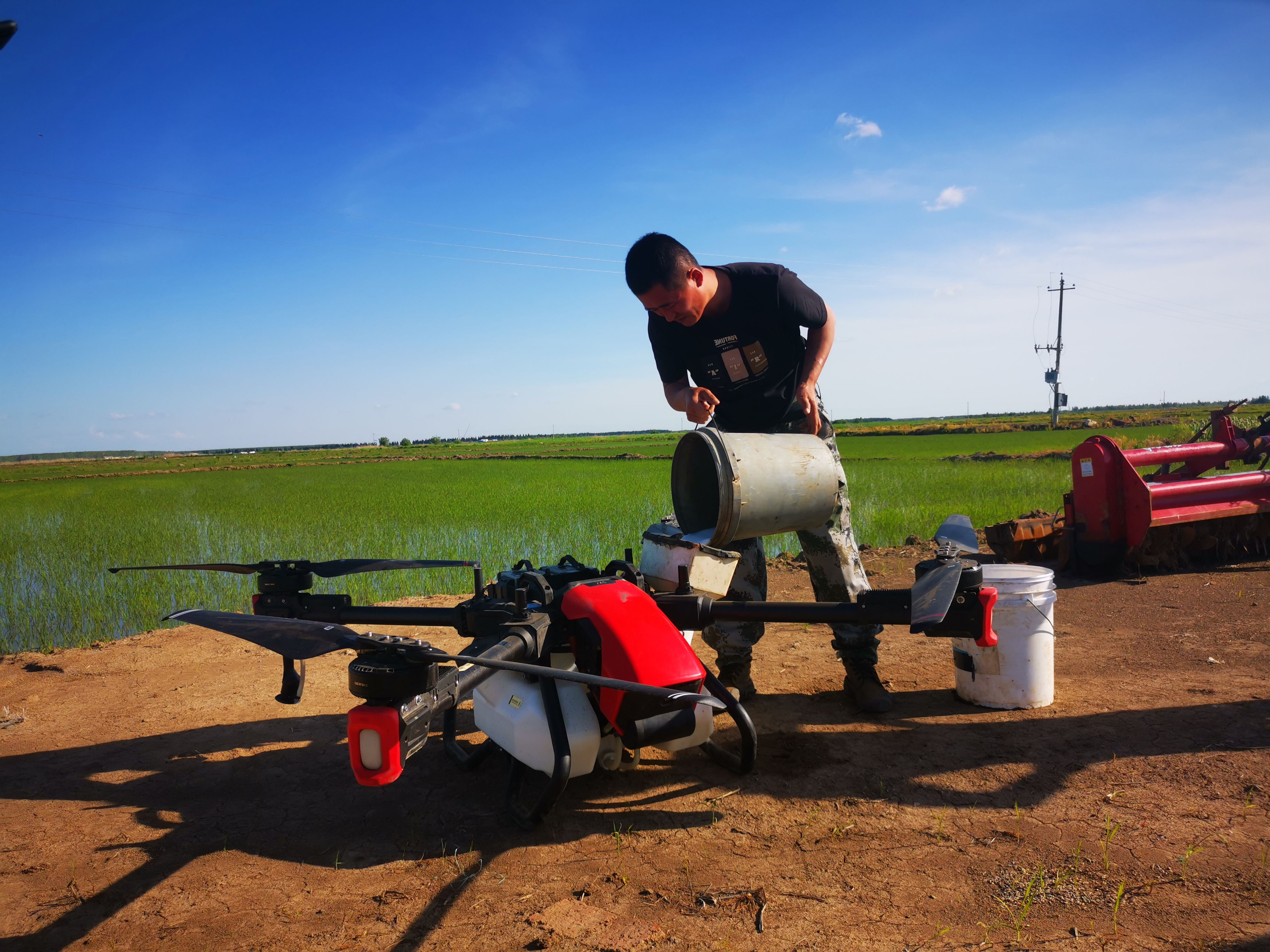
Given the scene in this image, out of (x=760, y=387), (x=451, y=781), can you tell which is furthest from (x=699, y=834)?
(x=760, y=387)

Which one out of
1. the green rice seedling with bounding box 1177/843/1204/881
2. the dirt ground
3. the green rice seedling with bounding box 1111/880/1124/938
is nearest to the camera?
the green rice seedling with bounding box 1111/880/1124/938

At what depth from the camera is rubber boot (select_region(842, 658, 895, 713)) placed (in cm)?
370

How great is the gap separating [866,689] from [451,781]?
6.91 ft

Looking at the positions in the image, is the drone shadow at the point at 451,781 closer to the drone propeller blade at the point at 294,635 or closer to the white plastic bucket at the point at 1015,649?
the white plastic bucket at the point at 1015,649

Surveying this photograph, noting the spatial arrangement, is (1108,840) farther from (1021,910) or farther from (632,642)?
(632,642)

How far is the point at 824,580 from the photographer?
155 inches

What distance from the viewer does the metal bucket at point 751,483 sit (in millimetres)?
3004

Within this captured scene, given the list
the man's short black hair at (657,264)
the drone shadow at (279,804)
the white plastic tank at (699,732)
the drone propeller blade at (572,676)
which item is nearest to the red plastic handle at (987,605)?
the white plastic tank at (699,732)

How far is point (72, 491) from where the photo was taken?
2388 centimetres

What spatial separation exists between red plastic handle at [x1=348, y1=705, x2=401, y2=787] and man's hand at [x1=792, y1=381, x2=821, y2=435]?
2.39 metres

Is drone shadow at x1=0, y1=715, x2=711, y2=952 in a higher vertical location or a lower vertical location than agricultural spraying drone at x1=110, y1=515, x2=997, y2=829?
lower

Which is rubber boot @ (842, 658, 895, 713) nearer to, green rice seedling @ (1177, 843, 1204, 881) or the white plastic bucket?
the white plastic bucket

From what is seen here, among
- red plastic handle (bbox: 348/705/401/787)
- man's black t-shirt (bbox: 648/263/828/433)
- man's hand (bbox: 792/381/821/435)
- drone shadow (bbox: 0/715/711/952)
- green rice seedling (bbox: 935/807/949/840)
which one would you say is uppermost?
man's black t-shirt (bbox: 648/263/828/433)

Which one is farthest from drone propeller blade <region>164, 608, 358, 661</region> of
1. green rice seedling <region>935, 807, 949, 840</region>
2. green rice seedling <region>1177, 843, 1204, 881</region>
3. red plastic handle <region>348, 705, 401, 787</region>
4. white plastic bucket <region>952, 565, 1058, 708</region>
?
white plastic bucket <region>952, 565, 1058, 708</region>
